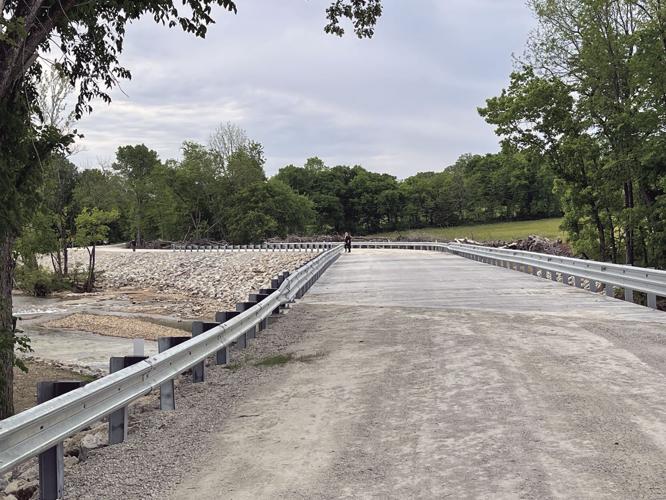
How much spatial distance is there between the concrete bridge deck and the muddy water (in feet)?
22.6

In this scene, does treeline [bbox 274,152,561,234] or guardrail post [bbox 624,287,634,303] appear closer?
guardrail post [bbox 624,287,634,303]

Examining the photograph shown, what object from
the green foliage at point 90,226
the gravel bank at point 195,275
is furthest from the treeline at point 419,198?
the green foliage at point 90,226

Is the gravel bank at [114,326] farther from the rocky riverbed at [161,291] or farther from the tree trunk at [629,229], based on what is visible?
the tree trunk at [629,229]

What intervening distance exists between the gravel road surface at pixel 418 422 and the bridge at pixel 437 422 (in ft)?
0.05

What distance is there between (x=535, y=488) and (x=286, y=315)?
9083 millimetres

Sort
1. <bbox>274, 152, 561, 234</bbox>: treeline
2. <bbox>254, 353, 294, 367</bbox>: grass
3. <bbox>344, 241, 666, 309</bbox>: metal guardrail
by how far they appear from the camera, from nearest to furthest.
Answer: <bbox>254, 353, 294, 367</bbox>: grass
<bbox>344, 241, 666, 309</bbox>: metal guardrail
<bbox>274, 152, 561, 234</bbox>: treeline

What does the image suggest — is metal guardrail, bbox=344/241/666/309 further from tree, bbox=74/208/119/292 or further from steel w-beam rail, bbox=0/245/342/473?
tree, bbox=74/208/119/292

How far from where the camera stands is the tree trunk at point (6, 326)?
6574 millimetres

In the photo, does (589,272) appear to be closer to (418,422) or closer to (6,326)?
(418,422)

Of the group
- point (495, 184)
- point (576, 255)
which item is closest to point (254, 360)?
point (576, 255)

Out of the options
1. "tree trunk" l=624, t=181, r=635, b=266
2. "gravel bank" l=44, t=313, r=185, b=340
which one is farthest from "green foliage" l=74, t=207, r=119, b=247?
"tree trunk" l=624, t=181, r=635, b=266

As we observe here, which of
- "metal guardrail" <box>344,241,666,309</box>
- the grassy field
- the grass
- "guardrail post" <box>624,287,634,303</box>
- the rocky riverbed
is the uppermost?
the grassy field

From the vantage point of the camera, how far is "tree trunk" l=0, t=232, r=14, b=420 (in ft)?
21.6

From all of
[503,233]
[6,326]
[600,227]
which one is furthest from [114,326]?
[503,233]
